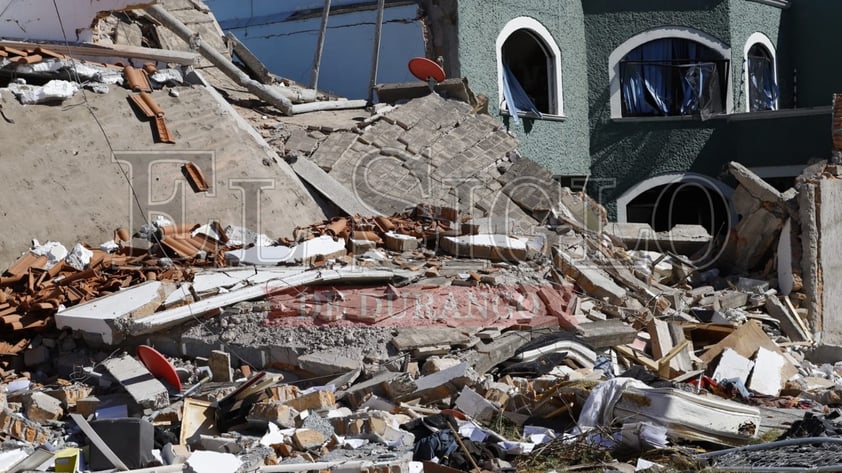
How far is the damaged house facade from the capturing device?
59.8 ft

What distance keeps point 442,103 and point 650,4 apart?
6.58 m

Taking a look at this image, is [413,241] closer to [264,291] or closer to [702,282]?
[264,291]

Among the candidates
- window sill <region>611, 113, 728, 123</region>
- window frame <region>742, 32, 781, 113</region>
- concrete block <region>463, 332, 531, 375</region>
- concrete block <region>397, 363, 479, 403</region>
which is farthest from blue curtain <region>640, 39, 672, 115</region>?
concrete block <region>397, 363, 479, 403</region>

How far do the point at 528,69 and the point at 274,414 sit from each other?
1295 centimetres

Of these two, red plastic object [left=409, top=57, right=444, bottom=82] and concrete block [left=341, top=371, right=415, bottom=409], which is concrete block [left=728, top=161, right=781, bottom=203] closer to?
red plastic object [left=409, top=57, right=444, bottom=82]

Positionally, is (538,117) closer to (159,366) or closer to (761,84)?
(761,84)

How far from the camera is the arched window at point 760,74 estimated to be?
19.6 m

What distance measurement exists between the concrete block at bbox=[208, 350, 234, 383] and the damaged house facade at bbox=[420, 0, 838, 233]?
10.9m

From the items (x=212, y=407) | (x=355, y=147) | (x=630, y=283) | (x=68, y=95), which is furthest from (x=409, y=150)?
(x=212, y=407)

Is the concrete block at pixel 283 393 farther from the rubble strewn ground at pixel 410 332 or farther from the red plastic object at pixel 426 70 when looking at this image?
the red plastic object at pixel 426 70

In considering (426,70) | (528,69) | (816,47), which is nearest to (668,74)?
(528,69)

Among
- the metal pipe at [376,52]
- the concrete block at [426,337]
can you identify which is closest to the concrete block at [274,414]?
the concrete block at [426,337]

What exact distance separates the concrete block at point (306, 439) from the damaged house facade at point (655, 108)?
11925 millimetres

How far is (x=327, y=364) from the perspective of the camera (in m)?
7.66
